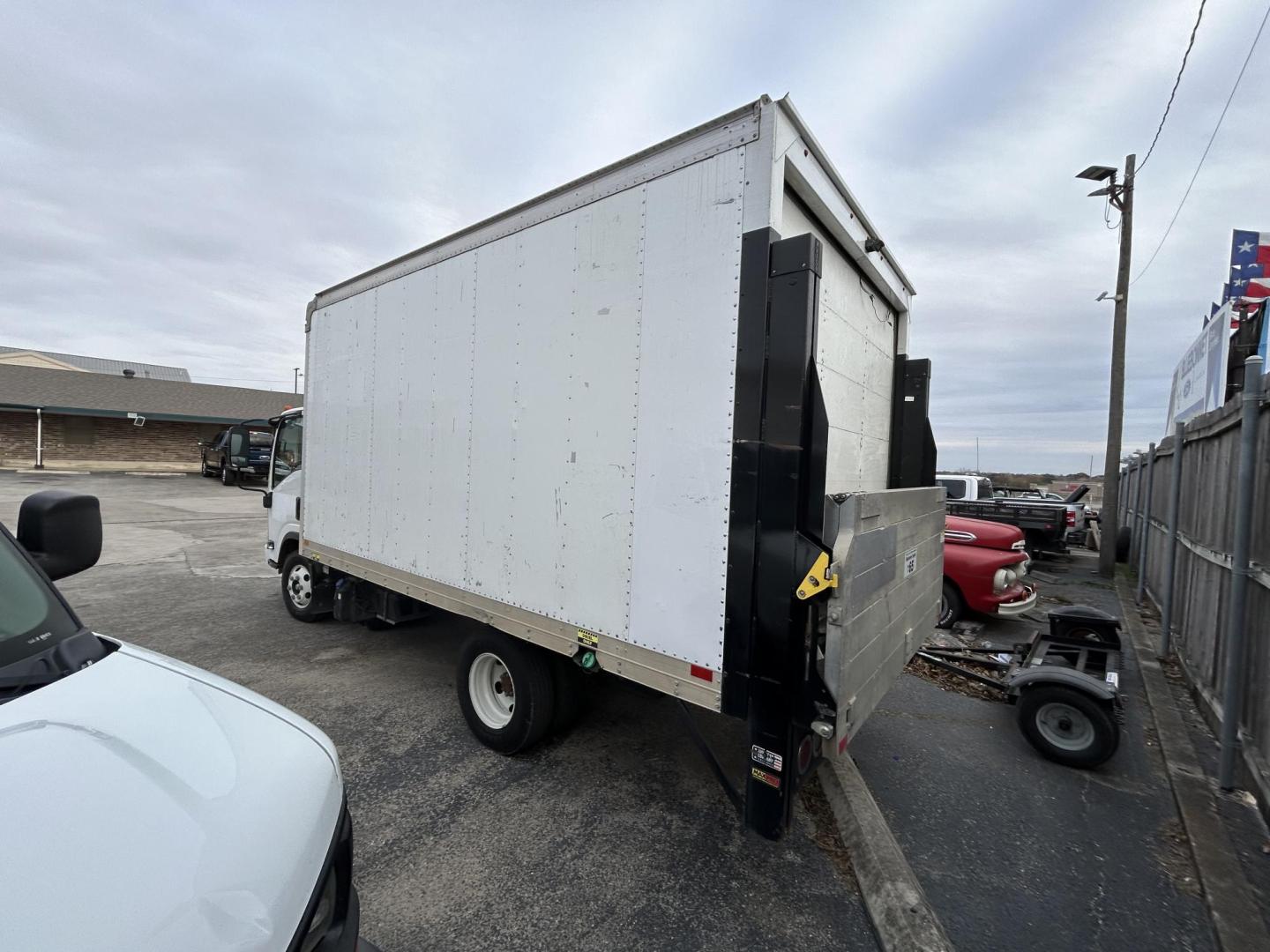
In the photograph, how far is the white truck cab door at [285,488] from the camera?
6.35 meters

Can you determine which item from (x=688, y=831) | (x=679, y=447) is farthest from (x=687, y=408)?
(x=688, y=831)

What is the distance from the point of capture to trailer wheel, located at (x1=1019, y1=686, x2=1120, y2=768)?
3770mm

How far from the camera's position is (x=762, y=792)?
2584mm

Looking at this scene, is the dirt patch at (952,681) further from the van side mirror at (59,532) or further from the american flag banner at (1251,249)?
the american flag banner at (1251,249)

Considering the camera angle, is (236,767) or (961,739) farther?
(961,739)

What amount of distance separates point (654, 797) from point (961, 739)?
97.7 inches

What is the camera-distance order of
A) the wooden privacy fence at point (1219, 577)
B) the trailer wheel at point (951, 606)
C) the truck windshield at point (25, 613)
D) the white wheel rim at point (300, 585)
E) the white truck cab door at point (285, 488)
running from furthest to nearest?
the trailer wheel at point (951, 606) < the white wheel rim at point (300, 585) < the white truck cab door at point (285, 488) < the wooden privacy fence at point (1219, 577) < the truck windshield at point (25, 613)

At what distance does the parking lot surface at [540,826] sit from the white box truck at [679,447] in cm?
37

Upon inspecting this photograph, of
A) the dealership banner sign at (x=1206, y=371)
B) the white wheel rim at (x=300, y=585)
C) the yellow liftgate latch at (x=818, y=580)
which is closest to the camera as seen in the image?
the yellow liftgate latch at (x=818, y=580)

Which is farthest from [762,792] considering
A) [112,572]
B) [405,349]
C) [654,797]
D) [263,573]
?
[112,572]

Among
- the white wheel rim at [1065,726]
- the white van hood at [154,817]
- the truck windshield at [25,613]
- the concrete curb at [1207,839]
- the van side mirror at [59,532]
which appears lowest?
the concrete curb at [1207,839]

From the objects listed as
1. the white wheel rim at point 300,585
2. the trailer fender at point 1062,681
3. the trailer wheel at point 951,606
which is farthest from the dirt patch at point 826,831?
the white wheel rim at point 300,585

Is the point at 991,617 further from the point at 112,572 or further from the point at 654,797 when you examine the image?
the point at 112,572

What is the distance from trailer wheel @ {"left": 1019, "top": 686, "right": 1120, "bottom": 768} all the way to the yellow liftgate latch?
9.26 feet
